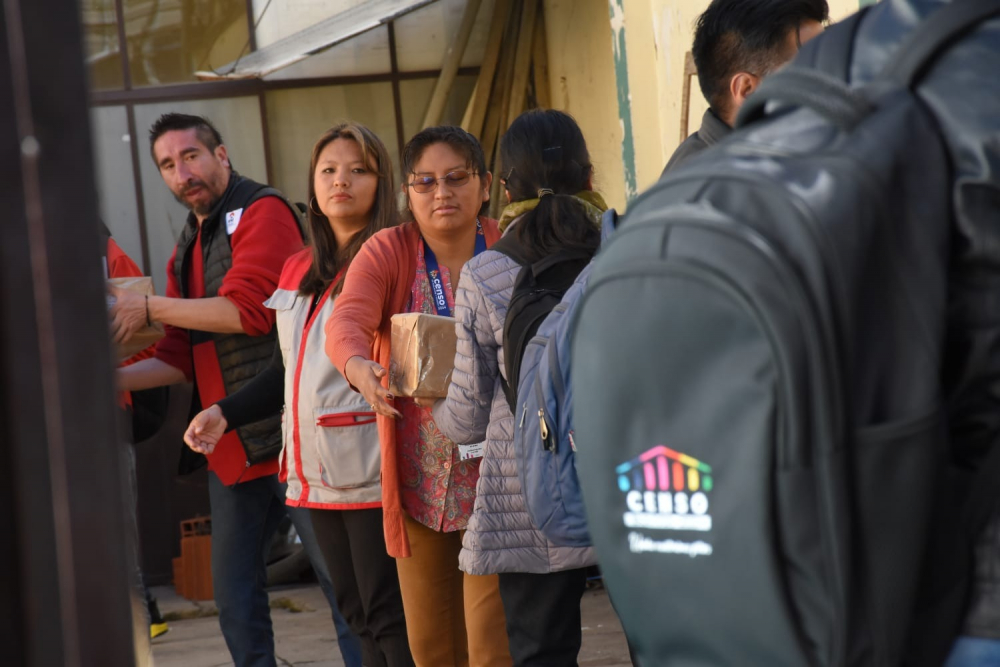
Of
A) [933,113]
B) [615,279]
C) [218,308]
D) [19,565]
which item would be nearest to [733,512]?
[615,279]

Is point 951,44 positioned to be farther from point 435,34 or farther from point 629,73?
point 435,34

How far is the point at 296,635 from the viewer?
607 centimetres

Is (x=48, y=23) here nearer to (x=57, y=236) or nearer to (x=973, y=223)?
(x=57, y=236)

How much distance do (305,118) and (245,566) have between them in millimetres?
4849

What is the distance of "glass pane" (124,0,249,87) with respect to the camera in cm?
795

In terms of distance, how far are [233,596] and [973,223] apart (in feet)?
11.2

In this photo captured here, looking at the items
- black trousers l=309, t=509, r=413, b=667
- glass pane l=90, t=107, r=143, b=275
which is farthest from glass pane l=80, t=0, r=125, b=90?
black trousers l=309, t=509, r=413, b=667

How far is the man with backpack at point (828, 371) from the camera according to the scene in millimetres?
1035

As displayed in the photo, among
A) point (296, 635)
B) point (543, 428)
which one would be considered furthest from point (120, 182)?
point (543, 428)

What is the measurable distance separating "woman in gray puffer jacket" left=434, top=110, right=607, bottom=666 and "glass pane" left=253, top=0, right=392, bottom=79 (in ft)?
18.2

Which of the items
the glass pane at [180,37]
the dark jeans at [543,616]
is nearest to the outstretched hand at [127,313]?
the dark jeans at [543,616]

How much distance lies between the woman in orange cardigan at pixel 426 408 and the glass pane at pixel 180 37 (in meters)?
4.98

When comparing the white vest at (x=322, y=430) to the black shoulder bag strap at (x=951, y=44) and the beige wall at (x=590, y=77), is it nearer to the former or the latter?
the black shoulder bag strap at (x=951, y=44)

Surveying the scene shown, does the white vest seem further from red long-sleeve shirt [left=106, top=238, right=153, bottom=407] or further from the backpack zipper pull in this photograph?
the backpack zipper pull
